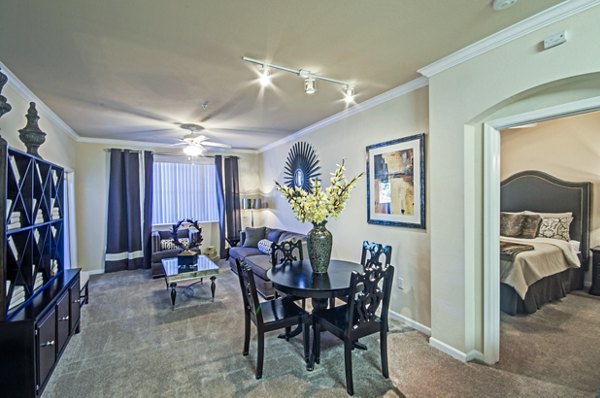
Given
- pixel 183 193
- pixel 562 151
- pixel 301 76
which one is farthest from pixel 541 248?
pixel 183 193

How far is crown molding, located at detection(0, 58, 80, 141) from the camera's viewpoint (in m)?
2.72

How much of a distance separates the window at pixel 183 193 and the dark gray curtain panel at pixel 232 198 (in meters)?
0.32

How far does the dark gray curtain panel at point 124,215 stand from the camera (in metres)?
5.79

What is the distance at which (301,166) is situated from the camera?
17.5 feet

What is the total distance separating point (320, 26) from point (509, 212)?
16.5ft

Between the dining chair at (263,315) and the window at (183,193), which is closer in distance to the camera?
the dining chair at (263,315)

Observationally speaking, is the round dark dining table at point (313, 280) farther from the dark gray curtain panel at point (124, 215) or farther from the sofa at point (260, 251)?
the dark gray curtain panel at point (124, 215)

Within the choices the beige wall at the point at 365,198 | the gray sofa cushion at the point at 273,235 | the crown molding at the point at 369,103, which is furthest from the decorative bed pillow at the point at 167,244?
the crown molding at the point at 369,103

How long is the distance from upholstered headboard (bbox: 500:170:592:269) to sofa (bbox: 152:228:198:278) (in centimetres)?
604

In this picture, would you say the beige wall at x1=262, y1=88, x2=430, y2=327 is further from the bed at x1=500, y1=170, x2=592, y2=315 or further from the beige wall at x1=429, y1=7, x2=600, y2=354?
the bed at x1=500, y1=170, x2=592, y2=315

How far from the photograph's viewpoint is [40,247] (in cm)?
259

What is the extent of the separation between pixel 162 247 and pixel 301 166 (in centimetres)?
322

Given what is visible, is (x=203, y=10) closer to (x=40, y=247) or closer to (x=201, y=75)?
(x=201, y=75)

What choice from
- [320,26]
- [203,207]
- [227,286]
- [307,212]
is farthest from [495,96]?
[203,207]
